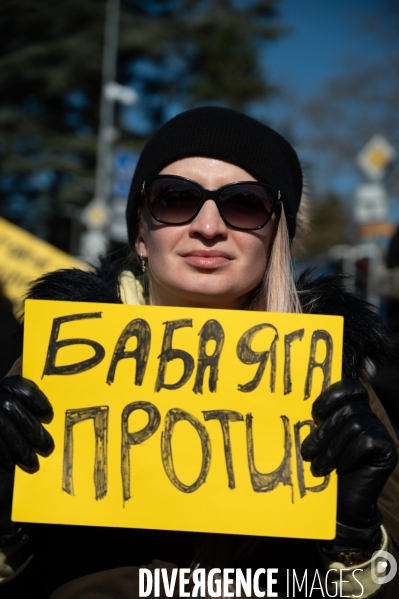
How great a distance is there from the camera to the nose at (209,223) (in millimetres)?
1697

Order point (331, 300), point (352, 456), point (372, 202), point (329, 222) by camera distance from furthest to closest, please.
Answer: point (329, 222), point (372, 202), point (331, 300), point (352, 456)

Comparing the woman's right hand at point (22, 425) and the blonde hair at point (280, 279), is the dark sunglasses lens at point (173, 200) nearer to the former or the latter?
the blonde hair at point (280, 279)

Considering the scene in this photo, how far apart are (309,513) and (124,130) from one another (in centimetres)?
2421

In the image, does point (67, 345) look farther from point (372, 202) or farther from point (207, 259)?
point (372, 202)

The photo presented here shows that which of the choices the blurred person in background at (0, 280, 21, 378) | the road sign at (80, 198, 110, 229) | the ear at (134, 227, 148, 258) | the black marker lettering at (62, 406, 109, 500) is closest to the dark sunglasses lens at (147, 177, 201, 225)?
the ear at (134, 227, 148, 258)

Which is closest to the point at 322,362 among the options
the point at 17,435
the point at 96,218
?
the point at 17,435

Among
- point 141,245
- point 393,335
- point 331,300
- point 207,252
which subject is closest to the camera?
point 207,252

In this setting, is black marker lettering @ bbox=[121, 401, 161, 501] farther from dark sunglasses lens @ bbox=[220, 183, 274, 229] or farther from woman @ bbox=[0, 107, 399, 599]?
dark sunglasses lens @ bbox=[220, 183, 274, 229]

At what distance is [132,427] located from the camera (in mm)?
1515

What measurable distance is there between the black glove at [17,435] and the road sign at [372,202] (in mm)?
5703

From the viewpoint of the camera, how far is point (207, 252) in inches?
66.9

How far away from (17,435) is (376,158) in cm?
602

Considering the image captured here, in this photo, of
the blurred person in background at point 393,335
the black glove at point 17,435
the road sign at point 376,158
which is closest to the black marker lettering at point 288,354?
the black glove at point 17,435

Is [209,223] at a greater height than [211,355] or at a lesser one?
greater
